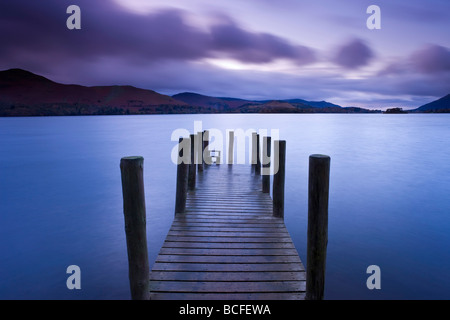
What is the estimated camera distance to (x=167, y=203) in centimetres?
1070

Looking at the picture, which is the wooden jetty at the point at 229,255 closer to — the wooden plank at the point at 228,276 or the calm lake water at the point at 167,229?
the wooden plank at the point at 228,276

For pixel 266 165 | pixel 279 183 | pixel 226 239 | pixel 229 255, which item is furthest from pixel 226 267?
pixel 266 165

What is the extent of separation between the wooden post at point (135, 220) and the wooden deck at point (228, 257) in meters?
0.27

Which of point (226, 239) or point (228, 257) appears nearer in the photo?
point (228, 257)

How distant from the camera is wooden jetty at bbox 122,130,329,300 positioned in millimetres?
3514

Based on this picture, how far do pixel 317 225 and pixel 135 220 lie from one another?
2.11 metres

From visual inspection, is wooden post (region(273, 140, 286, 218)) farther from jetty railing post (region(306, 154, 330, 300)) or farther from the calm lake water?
jetty railing post (region(306, 154, 330, 300))

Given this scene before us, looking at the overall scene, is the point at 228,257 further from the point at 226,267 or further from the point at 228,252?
the point at 226,267

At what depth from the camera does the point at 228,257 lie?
14.4 ft

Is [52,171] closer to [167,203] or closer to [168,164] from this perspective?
[168,164]

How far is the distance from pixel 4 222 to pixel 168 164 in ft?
33.5

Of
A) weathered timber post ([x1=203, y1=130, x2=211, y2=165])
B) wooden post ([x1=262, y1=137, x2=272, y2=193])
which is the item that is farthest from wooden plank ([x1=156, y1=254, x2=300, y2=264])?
weathered timber post ([x1=203, y1=130, x2=211, y2=165])

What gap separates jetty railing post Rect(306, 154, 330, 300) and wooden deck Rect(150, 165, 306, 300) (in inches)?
10.8
